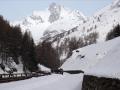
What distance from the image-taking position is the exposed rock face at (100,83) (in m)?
14.8

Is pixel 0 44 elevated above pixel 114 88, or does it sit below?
above

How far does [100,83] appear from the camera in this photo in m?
16.7

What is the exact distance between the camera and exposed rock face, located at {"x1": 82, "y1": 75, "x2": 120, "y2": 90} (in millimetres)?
14783

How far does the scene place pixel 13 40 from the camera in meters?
79.8

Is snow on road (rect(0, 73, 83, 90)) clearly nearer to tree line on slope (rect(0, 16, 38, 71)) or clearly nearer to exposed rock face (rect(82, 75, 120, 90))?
exposed rock face (rect(82, 75, 120, 90))

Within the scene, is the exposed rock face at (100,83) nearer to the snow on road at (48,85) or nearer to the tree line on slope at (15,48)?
the snow on road at (48,85)

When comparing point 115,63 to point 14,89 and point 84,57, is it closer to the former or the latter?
point 14,89

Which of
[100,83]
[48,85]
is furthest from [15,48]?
[100,83]

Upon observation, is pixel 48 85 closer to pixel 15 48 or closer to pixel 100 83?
pixel 100 83

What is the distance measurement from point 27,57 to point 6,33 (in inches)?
441

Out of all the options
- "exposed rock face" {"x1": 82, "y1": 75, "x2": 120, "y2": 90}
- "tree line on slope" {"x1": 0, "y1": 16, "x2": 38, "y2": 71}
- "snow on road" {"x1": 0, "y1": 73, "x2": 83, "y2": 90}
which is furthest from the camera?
"tree line on slope" {"x1": 0, "y1": 16, "x2": 38, "y2": 71}

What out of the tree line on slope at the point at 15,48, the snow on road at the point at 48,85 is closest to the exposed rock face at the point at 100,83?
the snow on road at the point at 48,85

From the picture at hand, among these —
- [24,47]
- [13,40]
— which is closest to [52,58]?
[24,47]

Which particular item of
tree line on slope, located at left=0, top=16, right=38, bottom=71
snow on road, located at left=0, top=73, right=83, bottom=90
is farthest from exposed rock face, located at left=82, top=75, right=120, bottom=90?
tree line on slope, located at left=0, top=16, right=38, bottom=71
